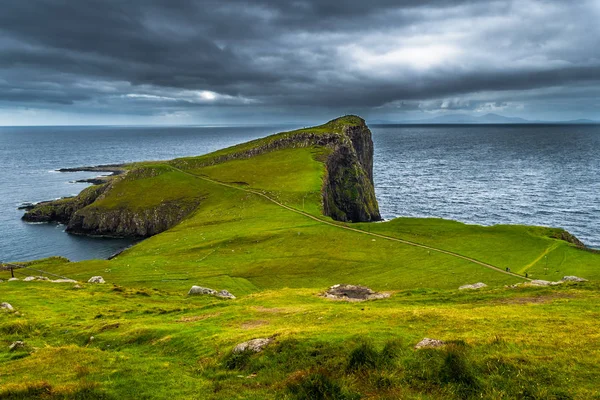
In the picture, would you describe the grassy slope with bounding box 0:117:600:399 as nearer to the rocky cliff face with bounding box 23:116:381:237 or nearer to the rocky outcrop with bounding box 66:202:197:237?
the rocky outcrop with bounding box 66:202:197:237

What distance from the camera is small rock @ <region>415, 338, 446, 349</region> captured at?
19.6m

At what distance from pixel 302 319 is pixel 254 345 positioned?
22.4 ft

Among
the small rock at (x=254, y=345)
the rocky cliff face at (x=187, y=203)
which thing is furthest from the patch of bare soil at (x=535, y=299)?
the rocky cliff face at (x=187, y=203)

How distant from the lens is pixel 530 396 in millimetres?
15094

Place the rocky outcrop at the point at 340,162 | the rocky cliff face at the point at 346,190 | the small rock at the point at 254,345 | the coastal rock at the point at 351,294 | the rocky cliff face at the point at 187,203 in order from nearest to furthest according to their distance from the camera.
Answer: the small rock at the point at 254,345
the coastal rock at the point at 351,294
the rocky cliff face at the point at 187,203
the rocky cliff face at the point at 346,190
the rocky outcrop at the point at 340,162

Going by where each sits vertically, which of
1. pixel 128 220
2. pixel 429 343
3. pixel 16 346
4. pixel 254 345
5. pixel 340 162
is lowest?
pixel 128 220

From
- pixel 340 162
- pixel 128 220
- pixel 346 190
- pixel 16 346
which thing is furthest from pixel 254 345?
pixel 340 162

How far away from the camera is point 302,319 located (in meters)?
28.2

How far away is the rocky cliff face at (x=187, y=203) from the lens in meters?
121

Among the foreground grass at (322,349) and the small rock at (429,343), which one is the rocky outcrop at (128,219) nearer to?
the foreground grass at (322,349)

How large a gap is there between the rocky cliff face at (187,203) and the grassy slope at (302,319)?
49051 mm

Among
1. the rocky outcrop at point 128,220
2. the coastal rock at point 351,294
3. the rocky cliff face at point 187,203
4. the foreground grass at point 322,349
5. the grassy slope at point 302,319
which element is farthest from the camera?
the rocky cliff face at point 187,203

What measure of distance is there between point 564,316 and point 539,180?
19042 centimetres

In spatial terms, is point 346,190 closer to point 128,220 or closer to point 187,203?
point 187,203
